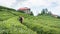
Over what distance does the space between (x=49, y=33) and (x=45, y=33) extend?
0.68 m

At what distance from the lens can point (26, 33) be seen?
97.9 ft

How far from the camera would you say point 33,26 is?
41.7 metres

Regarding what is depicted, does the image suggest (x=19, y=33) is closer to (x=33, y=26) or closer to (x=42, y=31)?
(x=42, y=31)

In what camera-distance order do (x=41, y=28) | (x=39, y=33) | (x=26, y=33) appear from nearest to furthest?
(x=26, y=33), (x=39, y=33), (x=41, y=28)

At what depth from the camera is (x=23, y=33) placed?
2880 centimetres

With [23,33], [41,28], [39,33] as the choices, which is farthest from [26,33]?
[41,28]

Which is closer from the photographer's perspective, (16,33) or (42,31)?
(16,33)

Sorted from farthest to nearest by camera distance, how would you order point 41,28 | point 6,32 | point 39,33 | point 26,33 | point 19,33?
1. point 41,28
2. point 39,33
3. point 26,33
4. point 19,33
5. point 6,32

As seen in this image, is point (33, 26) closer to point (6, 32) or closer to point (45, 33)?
point (45, 33)

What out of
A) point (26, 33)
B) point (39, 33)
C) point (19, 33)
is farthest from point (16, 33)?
point (39, 33)

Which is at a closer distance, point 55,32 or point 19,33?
point 19,33

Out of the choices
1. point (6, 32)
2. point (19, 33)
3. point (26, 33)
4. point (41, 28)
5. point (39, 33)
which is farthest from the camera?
point (41, 28)

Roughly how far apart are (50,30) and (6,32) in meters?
14.4

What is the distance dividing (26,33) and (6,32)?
14.6 ft
